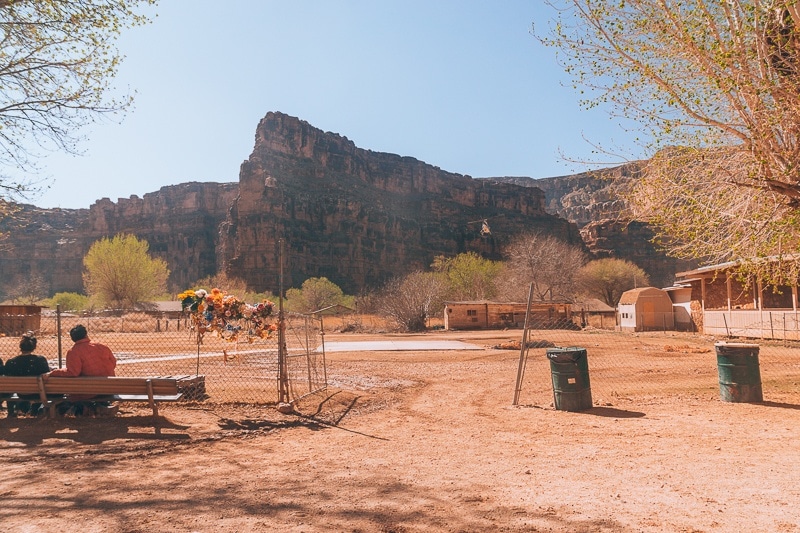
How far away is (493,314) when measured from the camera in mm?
47625

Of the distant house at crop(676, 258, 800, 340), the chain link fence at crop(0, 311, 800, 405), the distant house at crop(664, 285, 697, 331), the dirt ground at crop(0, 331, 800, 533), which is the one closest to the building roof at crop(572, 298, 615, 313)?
the distant house at crop(664, 285, 697, 331)

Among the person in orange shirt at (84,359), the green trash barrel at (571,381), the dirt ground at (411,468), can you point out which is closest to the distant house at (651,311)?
the dirt ground at (411,468)

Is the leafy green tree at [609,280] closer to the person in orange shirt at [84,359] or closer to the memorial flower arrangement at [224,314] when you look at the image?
the memorial flower arrangement at [224,314]

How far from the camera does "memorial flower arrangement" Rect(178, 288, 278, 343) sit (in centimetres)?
938

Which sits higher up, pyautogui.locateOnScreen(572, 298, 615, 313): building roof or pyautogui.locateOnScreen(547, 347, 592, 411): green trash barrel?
pyautogui.locateOnScreen(547, 347, 592, 411): green trash barrel

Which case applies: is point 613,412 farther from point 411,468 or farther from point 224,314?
point 224,314

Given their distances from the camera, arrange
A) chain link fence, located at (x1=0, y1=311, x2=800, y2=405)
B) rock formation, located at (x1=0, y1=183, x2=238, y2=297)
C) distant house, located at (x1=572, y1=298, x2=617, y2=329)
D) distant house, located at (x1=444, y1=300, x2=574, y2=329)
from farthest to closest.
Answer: rock formation, located at (x1=0, y1=183, x2=238, y2=297)
distant house, located at (x1=572, y1=298, x2=617, y2=329)
distant house, located at (x1=444, y1=300, x2=574, y2=329)
chain link fence, located at (x1=0, y1=311, x2=800, y2=405)

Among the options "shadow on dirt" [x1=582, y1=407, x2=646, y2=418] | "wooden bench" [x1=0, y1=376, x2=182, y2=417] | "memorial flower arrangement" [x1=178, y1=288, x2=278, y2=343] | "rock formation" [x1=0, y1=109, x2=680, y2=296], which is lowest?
"shadow on dirt" [x1=582, y1=407, x2=646, y2=418]

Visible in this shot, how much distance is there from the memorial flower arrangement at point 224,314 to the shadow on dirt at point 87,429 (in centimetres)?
171

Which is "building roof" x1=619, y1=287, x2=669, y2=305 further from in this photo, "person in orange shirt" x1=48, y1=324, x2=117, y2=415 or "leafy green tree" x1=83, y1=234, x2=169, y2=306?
"leafy green tree" x1=83, y1=234, x2=169, y2=306

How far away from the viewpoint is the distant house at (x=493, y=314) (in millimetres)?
46469

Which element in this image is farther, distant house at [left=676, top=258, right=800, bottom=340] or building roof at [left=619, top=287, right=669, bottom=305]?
building roof at [left=619, top=287, right=669, bottom=305]

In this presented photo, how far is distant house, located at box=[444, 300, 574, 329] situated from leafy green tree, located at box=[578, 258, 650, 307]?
31.9 m

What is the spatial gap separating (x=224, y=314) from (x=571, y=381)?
6.11m
